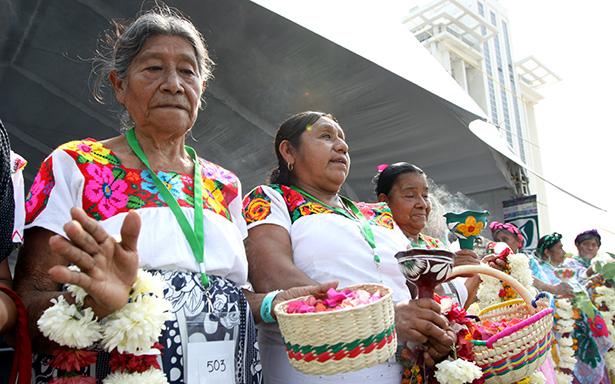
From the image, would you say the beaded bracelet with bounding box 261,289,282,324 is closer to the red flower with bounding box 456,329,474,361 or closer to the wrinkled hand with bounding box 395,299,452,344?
the wrinkled hand with bounding box 395,299,452,344

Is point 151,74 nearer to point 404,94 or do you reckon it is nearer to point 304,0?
point 304,0

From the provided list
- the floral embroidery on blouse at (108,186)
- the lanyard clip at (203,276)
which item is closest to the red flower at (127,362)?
the lanyard clip at (203,276)

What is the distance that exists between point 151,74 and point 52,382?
3.27 ft

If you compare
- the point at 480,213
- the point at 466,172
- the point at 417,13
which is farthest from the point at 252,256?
the point at 417,13

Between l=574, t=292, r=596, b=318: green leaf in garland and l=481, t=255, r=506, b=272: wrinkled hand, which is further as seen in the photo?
l=574, t=292, r=596, b=318: green leaf in garland

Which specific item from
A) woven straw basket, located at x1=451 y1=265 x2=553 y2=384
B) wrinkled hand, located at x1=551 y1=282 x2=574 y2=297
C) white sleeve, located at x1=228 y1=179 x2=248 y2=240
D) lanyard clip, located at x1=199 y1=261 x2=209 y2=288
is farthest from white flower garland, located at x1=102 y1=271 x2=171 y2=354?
wrinkled hand, located at x1=551 y1=282 x2=574 y2=297

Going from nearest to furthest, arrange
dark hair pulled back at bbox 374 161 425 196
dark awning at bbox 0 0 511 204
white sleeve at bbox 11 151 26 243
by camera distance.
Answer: white sleeve at bbox 11 151 26 243 < dark hair pulled back at bbox 374 161 425 196 < dark awning at bbox 0 0 511 204

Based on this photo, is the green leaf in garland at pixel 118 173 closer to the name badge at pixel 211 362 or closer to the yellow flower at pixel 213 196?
the yellow flower at pixel 213 196

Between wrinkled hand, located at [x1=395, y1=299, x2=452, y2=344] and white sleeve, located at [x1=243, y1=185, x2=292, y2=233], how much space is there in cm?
59

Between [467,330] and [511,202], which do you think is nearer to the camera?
[467,330]

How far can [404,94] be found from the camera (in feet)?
16.9

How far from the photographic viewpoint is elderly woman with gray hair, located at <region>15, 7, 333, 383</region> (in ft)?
3.40

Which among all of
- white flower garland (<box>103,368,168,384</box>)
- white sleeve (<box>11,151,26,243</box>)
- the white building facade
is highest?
the white building facade

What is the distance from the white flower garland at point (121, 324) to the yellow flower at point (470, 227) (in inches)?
83.5
